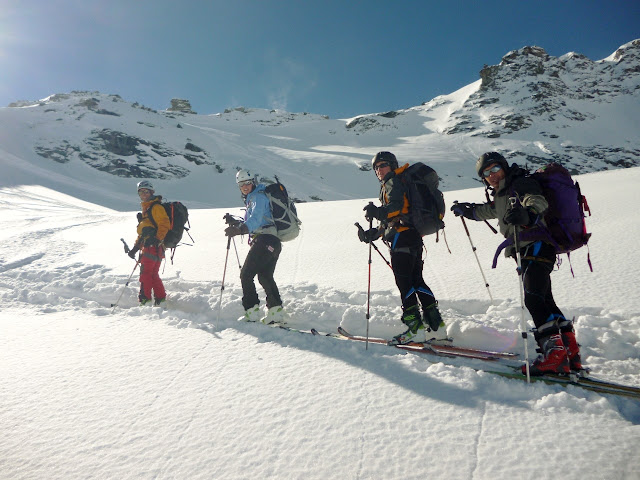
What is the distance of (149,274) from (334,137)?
6935 centimetres

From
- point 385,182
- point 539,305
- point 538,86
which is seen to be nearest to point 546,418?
point 539,305

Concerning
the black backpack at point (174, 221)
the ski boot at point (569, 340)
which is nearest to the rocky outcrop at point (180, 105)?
Result: the black backpack at point (174, 221)

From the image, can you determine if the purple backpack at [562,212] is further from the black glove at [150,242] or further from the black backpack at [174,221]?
the black glove at [150,242]

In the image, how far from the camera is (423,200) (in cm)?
342

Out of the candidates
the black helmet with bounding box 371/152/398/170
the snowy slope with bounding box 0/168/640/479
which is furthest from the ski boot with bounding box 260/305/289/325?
the black helmet with bounding box 371/152/398/170

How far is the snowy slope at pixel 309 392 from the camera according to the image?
1.75 metres

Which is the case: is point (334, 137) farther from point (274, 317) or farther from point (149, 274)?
point (274, 317)

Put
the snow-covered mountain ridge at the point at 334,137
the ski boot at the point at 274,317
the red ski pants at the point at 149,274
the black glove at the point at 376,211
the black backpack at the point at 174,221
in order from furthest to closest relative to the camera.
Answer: the snow-covered mountain ridge at the point at 334,137 < the black backpack at the point at 174,221 < the red ski pants at the point at 149,274 < the ski boot at the point at 274,317 < the black glove at the point at 376,211

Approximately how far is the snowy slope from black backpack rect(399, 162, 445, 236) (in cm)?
113

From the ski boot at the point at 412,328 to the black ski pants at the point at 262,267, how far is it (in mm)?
1485

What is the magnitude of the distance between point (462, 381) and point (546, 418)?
21.0 inches

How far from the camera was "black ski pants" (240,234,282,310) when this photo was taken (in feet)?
13.5

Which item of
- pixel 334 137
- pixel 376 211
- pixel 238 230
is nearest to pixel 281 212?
pixel 238 230

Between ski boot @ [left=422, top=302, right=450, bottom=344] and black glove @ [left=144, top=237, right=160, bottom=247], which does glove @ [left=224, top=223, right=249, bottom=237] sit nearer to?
black glove @ [left=144, top=237, right=160, bottom=247]
